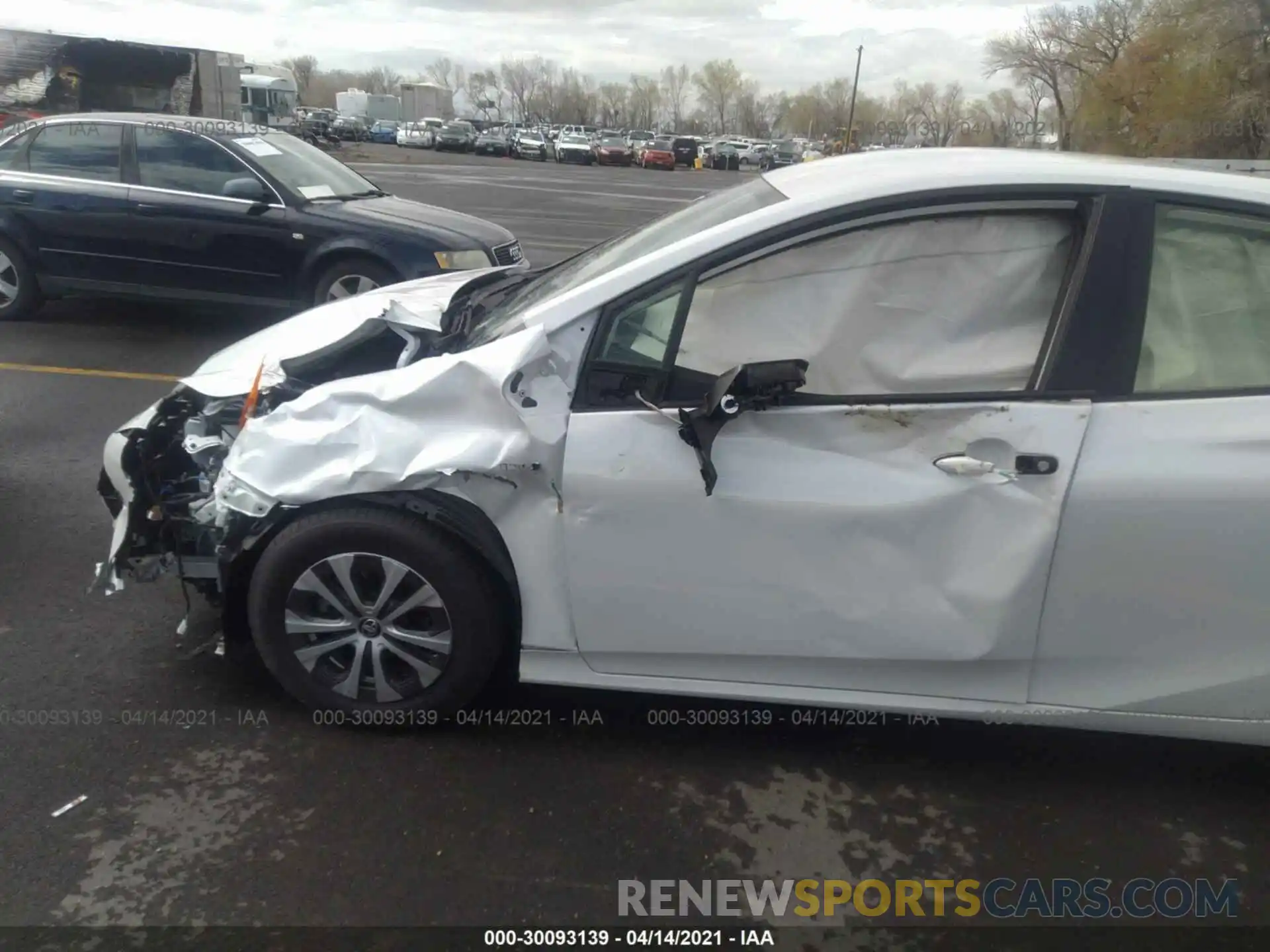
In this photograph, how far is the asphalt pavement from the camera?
2486 millimetres

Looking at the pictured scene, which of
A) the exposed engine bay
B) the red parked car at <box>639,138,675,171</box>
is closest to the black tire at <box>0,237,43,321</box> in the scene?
the exposed engine bay

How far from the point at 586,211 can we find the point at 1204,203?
18.0m

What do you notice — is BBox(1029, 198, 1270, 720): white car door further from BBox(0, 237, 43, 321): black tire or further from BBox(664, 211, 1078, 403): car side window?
BBox(0, 237, 43, 321): black tire

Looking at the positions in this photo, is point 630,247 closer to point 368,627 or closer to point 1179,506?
point 368,627

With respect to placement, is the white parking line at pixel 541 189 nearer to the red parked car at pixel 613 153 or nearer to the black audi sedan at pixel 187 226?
the black audi sedan at pixel 187 226

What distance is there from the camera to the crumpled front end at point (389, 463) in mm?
2740

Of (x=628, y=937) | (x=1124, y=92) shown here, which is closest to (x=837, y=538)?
(x=628, y=937)

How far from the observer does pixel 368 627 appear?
2951 millimetres

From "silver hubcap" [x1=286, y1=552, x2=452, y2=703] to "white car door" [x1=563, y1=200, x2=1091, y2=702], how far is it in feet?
1.59

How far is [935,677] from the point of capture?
9.06 ft

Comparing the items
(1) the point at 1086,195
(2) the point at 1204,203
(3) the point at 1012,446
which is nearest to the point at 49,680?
(3) the point at 1012,446

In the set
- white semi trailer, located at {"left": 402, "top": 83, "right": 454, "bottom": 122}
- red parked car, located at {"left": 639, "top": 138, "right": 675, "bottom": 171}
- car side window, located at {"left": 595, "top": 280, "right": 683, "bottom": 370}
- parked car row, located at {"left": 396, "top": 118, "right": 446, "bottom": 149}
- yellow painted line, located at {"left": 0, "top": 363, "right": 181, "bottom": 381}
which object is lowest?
yellow painted line, located at {"left": 0, "top": 363, "right": 181, "bottom": 381}

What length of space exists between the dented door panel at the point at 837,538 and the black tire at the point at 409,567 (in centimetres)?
30

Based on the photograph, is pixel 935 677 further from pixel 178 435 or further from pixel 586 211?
pixel 586 211
